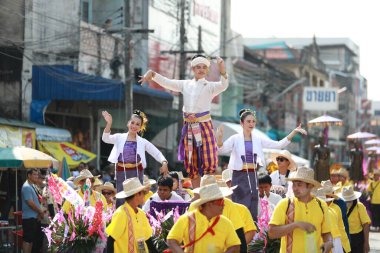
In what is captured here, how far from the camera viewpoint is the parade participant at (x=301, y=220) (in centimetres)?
960

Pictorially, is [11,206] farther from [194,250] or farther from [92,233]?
[194,250]

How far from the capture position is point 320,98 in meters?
64.1

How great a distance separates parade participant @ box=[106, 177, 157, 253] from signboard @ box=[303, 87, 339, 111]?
53.9 metres

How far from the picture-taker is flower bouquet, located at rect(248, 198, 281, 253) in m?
12.2

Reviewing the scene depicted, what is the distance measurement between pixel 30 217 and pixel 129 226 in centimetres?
641

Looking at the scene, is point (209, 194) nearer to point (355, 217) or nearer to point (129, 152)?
point (129, 152)

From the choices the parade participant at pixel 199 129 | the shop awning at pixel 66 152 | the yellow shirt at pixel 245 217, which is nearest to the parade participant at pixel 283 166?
the parade participant at pixel 199 129

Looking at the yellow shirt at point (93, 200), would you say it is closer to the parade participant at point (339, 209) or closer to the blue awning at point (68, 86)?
the parade participant at point (339, 209)

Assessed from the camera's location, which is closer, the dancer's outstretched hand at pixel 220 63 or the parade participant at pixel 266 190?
the dancer's outstretched hand at pixel 220 63

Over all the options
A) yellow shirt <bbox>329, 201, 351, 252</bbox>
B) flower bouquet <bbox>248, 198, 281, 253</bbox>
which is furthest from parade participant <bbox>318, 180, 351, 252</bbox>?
flower bouquet <bbox>248, 198, 281, 253</bbox>

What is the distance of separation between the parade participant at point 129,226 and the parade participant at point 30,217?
6133 millimetres

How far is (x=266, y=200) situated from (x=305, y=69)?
6845cm

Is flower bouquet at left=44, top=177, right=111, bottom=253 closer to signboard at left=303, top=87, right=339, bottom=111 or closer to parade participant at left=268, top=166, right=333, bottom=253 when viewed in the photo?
parade participant at left=268, top=166, right=333, bottom=253

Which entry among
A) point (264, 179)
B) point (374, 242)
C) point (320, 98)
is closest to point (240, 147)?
point (264, 179)
